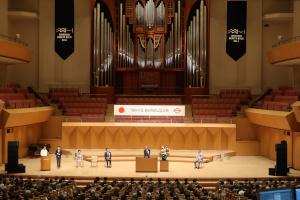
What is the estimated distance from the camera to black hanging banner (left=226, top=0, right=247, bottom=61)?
77.0 feet

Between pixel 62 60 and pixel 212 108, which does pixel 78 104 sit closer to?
pixel 62 60

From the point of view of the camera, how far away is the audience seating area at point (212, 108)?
66.8 feet

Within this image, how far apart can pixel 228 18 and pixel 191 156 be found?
884 cm

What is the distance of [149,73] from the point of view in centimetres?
2308

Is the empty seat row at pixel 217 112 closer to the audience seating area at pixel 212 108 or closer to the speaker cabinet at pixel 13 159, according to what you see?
the audience seating area at pixel 212 108

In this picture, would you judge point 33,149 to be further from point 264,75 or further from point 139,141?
point 264,75

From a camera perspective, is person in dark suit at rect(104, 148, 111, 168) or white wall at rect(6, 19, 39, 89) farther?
white wall at rect(6, 19, 39, 89)

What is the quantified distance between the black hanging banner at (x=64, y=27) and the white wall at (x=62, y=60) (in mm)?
212

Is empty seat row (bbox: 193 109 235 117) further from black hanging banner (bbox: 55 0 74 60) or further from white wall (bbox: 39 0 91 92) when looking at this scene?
black hanging banner (bbox: 55 0 74 60)

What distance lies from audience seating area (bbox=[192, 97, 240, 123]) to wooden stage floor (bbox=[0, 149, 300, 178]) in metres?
1.72

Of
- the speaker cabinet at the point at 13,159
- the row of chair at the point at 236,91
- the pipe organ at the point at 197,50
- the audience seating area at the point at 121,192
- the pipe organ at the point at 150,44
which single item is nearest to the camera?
the audience seating area at the point at 121,192

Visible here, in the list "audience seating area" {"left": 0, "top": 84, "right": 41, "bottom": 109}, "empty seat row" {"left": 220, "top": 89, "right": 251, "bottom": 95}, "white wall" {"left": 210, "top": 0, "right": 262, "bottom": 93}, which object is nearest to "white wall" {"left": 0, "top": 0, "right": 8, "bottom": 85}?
"audience seating area" {"left": 0, "top": 84, "right": 41, "bottom": 109}

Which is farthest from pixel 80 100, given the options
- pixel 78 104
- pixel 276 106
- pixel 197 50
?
pixel 276 106

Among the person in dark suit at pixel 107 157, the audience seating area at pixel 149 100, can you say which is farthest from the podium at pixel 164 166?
the audience seating area at pixel 149 100
